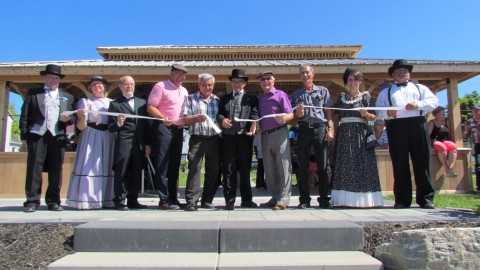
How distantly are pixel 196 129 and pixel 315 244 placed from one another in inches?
93.5

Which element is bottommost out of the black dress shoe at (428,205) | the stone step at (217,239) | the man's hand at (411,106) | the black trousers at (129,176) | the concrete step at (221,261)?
the concrete step at (221,261)

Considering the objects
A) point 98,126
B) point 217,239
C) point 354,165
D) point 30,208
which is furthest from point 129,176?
point 354,165

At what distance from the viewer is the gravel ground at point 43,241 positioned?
298 cm

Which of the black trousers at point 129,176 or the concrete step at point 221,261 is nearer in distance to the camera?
the concrete step at point 221,261

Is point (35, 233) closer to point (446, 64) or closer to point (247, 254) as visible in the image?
point (247, 254)

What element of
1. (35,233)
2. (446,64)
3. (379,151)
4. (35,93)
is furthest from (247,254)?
(446,64)

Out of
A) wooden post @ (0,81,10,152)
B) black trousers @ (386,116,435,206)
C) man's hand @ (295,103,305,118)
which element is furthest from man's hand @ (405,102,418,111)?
wooden post @ (0,81,10,152)

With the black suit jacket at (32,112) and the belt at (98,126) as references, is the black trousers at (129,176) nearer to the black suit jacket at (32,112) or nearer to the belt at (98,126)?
the belt at (98,126)

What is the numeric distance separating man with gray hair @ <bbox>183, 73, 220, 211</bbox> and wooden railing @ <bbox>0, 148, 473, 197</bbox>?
14.0ft

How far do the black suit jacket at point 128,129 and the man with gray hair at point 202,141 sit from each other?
673mm

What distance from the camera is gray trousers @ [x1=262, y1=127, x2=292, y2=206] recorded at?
4.92 meters

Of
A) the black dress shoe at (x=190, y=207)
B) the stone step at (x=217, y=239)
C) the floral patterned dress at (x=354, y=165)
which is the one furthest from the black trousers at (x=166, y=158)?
the floral patterned dress at (x=354, y=165)

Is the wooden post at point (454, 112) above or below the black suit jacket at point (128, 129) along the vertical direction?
above

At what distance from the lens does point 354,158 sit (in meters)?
5.05
